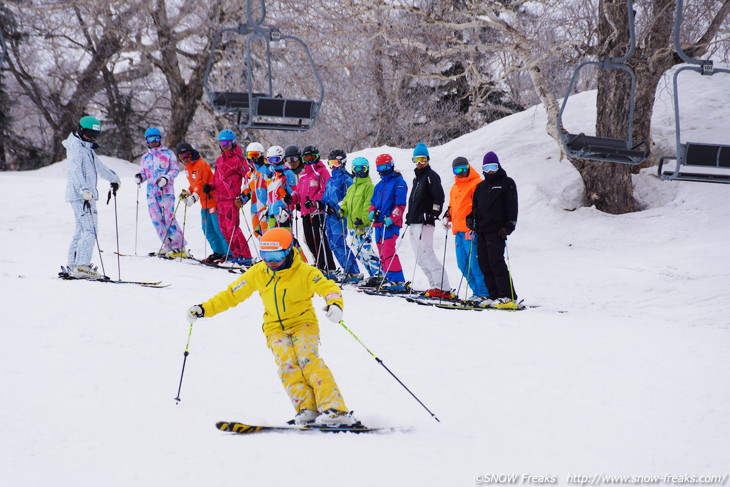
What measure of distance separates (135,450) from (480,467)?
75.6 inches

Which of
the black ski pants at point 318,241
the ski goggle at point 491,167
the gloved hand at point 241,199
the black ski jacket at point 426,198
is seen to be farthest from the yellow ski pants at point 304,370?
the gloved hand at point 241,199

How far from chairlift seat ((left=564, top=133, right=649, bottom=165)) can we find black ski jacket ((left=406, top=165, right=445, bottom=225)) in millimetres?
1632

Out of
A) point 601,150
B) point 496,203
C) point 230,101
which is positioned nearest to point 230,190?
point 230,101

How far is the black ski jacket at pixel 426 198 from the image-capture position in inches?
325

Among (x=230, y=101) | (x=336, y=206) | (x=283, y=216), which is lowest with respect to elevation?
(x=283, y=216)

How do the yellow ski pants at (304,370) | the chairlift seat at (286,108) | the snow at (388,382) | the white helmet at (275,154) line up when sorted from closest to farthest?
the snow at (388,382), the yellow ski pants at (304,370), the chairlift seat at (286,108), the white helmet at (275,154)

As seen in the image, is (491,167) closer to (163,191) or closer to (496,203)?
(496,203)

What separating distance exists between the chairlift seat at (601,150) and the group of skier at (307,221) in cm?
77

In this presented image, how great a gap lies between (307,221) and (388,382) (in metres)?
4.43

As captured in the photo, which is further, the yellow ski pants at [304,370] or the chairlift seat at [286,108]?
the chairlift seat at [286,108]

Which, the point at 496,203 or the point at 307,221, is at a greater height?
the point at 496,203

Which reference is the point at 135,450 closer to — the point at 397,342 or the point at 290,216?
the point at 397,342

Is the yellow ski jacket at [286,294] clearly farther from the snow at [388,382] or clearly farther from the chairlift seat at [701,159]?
the chairlift seat at [701,159]

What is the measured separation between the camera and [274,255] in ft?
15.1
